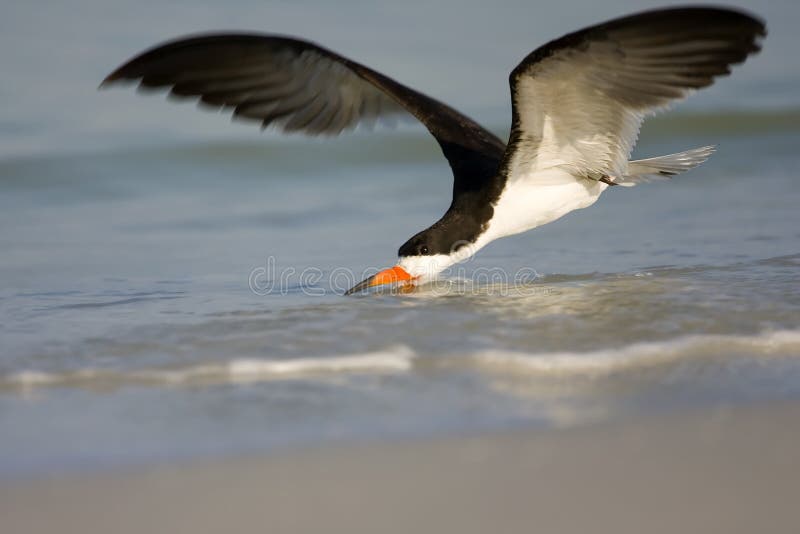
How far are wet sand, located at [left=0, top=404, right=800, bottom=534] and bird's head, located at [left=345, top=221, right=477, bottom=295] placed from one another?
7.18 feet

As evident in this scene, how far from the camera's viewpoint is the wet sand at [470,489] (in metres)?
2.83

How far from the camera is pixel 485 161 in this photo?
595cm

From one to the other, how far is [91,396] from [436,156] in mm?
6346

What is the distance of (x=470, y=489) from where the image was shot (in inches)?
118

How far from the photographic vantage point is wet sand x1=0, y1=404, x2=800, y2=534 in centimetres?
283

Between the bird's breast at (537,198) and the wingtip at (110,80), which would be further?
the bird's breast at (537,198)

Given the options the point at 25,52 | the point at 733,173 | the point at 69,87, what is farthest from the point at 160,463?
the point at 25,52

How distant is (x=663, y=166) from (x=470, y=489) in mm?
3389

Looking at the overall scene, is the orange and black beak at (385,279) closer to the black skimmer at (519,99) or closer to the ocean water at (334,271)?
the black skimmer at (519,99)

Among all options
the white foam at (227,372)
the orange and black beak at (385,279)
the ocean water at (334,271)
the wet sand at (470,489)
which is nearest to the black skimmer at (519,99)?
the orange and black beak at (385,279)

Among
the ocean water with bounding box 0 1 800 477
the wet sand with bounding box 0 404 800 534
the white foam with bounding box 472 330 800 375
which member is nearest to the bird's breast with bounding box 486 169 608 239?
the ocean water with bounding box 0 1 800 477

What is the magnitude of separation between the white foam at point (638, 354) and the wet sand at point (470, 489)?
64cm

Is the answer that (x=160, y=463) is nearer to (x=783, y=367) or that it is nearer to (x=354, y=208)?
(x=783, y=367)

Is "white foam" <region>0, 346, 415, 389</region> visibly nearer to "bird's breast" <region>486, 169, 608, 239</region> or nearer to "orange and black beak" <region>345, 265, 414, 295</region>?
"orange and black beak" <region>345, 265, 414, 295</region>
